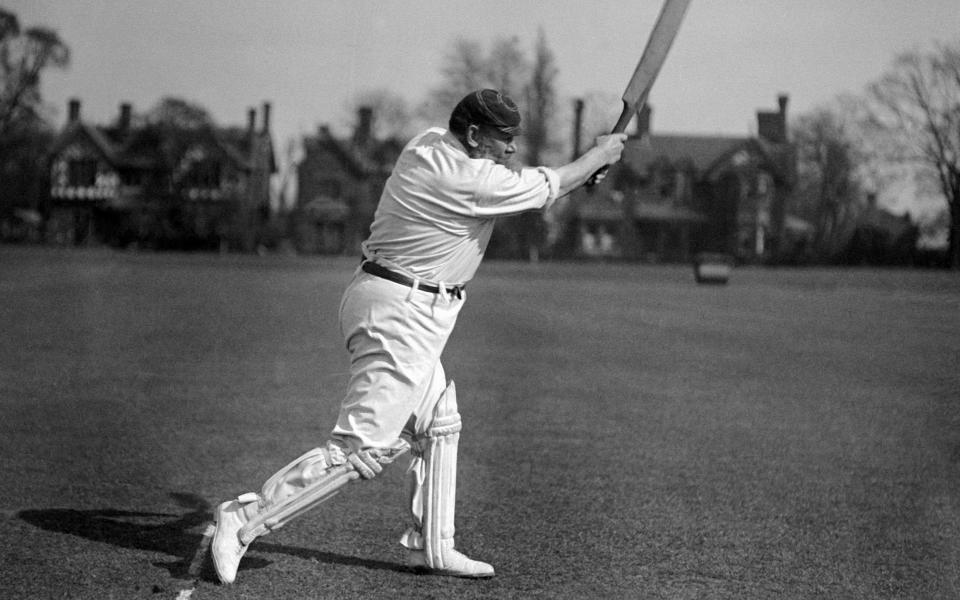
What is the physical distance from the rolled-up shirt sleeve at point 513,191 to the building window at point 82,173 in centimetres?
4957

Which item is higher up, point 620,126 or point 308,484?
point 620,126

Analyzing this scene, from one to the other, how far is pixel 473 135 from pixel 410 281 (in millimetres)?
628

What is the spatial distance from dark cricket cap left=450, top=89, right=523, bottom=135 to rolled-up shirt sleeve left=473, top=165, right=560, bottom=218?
6.8 inches

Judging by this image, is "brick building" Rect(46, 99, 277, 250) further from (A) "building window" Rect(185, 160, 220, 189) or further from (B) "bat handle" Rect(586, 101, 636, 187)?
(B) "bat handle" Rect(586, 101, 636, 187)

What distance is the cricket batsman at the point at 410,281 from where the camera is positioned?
4.85 m

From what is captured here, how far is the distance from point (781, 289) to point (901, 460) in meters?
27.7

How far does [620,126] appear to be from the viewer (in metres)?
5.16

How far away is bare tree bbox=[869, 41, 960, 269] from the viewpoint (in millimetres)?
8594


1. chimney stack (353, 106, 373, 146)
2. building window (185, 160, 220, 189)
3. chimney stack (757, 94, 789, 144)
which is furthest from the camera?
building window (185, 160, 220, 189)

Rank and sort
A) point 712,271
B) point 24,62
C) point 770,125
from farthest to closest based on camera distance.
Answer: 1. point 712,271
2. point 770,125
3. point 24,62

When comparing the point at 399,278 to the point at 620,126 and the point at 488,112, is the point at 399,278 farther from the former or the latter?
the point at 620,126

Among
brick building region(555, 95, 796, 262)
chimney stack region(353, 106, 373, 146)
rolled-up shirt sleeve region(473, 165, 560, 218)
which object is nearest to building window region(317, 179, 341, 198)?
chimney stack region(353, 106, 373, 146)

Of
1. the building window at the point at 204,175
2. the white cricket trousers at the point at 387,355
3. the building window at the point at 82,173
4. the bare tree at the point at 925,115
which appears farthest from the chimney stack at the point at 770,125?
the white cricket trousers at the point at 387,355

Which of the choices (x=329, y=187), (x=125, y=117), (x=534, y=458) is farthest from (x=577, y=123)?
(x=125, y=117)
